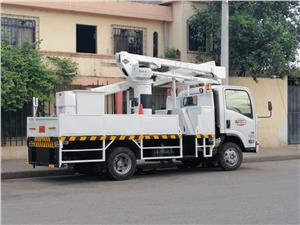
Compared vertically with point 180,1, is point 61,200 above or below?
below

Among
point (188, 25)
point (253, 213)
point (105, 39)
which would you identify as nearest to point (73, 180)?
point (253, 213)

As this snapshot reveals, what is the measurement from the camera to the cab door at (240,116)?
51.5 ft

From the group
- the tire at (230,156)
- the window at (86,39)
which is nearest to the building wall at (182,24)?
the window at (86,39)

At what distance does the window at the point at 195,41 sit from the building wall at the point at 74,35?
2.56 meters

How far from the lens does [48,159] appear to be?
13406 mm

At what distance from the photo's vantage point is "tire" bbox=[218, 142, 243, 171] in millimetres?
15555

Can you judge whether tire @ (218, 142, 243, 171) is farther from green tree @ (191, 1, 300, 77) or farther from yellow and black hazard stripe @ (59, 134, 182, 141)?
green tree @ (191, 1, 300, 77)

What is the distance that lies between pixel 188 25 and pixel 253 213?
14971 millimetres

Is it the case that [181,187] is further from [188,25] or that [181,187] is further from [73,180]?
[188,25]

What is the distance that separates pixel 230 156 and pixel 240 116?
120 centimetres

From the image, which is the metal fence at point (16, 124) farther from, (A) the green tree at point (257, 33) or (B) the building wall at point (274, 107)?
(B) the building wall at point (274, 107)

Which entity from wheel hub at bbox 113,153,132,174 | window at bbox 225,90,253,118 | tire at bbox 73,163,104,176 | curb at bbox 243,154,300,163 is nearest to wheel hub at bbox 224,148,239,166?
window at bbox 225,90,253,118

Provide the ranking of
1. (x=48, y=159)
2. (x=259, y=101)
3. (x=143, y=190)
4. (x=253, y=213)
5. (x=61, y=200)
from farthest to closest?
(x=259, y=101) → (x=48, y=159) → (x=143, y=190) → (x=61, y=200) → (x=253, y=213)

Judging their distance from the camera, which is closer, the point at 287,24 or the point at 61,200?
the point at 61,200
